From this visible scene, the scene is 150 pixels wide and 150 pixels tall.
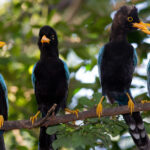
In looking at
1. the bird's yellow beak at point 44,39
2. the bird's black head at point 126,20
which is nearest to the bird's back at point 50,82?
the bird's yellow beak at point 44,39

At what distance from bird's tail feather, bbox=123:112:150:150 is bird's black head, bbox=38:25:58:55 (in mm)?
1877

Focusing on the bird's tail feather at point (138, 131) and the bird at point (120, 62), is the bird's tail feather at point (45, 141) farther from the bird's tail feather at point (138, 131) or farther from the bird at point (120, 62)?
the bird's tail feather at point (138, 131)

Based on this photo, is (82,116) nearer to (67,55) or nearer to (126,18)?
(126,18)

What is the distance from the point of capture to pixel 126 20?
19.3 feet

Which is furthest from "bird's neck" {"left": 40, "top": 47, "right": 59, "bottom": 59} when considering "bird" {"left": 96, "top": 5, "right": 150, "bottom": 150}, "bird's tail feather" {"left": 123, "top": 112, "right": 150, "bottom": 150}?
"bird's tail feather" {"left": 123, "top": 112, "right": 150, "bottom": 150}

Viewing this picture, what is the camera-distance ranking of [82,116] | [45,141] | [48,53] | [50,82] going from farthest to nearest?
[48,53] → [50,82] → [45,141] → [82,116]

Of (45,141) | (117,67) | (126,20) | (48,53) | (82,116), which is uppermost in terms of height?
(126,20)

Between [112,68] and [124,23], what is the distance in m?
0.89

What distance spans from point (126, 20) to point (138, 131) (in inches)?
78.8

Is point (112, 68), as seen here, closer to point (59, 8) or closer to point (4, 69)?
point (4, 69)

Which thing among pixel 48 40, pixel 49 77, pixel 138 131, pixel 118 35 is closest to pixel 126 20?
pixel 118 35

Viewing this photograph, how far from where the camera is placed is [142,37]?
22.1 feet

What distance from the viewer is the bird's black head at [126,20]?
578 cm

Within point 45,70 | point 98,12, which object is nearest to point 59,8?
point 98,12
